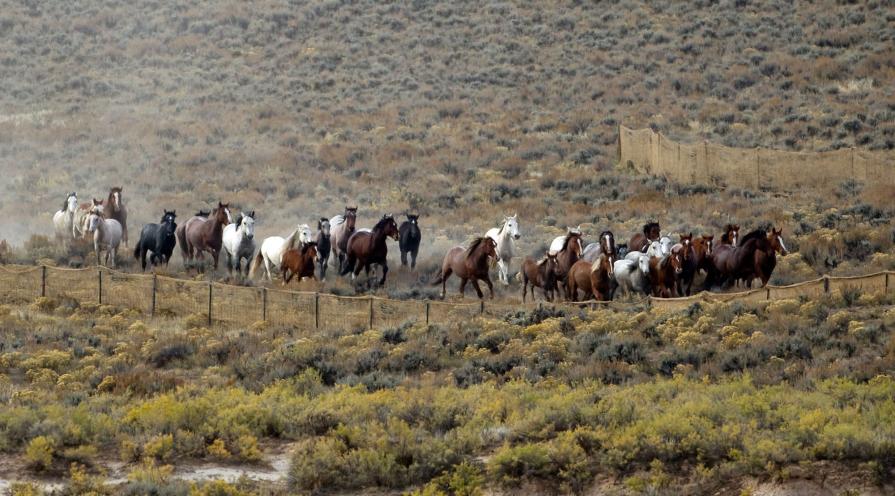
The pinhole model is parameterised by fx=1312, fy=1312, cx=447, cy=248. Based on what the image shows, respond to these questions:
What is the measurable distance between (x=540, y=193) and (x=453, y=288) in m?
14.2

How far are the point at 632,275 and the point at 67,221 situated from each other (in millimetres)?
17250

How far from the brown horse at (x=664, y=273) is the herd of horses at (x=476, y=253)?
2 centimetres

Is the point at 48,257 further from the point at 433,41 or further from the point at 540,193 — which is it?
the point at 433,41

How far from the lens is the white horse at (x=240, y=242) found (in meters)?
32.1

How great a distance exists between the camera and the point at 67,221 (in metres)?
36.7

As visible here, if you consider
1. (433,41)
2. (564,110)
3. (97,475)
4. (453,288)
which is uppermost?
(433,41)

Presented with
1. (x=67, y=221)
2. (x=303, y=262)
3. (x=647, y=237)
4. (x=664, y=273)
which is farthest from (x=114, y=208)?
(x=664, y=273)

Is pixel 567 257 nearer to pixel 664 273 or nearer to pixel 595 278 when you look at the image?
pixel 595 278

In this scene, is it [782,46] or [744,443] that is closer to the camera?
[744,443]

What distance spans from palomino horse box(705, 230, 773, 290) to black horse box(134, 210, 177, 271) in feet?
45.6

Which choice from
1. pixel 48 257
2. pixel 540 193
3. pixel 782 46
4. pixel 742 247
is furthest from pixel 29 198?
pixel 782 46

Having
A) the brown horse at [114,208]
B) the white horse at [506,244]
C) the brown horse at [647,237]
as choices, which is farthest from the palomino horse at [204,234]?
the brown horse at [647,237]

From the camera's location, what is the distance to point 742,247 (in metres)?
28.0

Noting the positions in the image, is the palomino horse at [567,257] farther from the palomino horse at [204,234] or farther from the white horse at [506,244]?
the palomino horse at [204,234]
